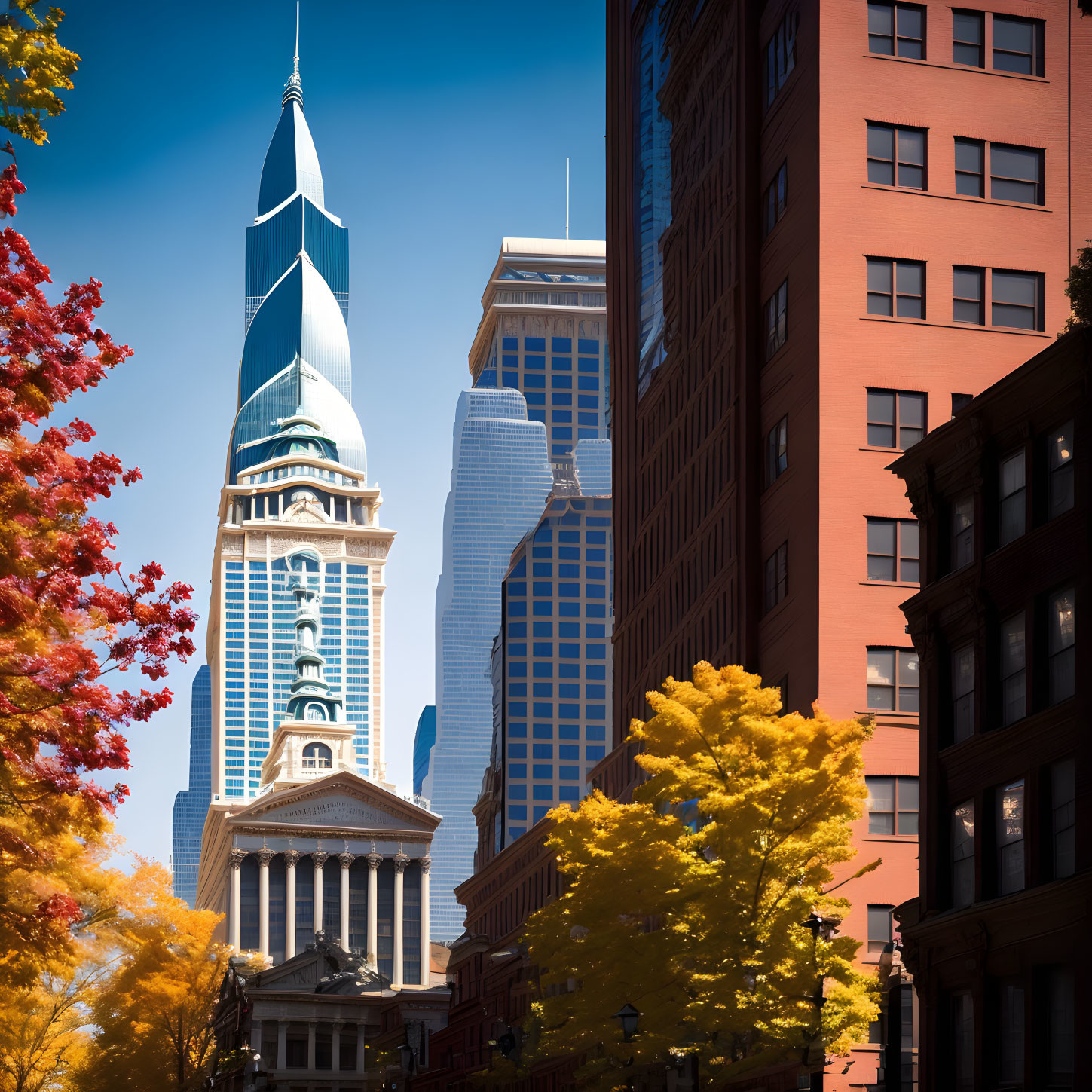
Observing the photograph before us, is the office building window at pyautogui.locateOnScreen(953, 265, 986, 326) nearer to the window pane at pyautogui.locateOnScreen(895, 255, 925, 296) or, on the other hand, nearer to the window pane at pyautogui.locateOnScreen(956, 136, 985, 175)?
the window pane at pyautogui.locateOnScreen(895, 255, 925, 296)

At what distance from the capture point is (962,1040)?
125 ft

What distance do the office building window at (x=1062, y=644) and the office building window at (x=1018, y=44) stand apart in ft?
122

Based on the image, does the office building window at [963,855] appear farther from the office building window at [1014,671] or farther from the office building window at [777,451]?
the office building window at [777,451]

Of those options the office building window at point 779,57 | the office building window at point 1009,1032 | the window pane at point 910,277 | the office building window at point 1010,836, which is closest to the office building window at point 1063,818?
the office building window at point 1010,836

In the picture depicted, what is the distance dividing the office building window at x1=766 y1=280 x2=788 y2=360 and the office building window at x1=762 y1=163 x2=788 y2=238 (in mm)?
2885

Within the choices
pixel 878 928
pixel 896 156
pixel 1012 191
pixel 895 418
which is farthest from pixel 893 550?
pixel 896 156

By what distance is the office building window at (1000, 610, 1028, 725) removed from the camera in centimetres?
3738

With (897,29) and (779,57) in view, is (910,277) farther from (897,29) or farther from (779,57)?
(779,57)

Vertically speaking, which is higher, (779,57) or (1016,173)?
(779,57)

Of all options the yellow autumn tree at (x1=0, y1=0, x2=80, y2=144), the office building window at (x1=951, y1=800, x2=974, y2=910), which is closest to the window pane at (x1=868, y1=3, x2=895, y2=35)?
the office building window at (x1=951, y1=800, x2=974, y2=910)

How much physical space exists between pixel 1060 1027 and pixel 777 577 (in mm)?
34705

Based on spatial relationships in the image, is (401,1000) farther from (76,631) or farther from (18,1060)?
(76,631)

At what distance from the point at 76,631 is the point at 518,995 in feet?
242

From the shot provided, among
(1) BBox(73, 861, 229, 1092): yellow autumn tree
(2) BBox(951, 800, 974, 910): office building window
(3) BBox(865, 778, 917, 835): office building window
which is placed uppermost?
(3) BBox(865, 778, 917, 835): office building window
